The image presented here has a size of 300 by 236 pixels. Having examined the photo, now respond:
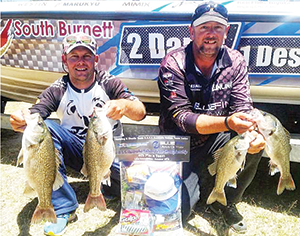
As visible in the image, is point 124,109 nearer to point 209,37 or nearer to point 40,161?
point 40,161

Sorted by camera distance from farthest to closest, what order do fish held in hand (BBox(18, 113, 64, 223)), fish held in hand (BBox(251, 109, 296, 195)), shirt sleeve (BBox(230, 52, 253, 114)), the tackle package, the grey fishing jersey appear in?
the grey fishing jersey, shirt sleeve (BBox(230, 52, 253, 114)), the tackle package, fish held in hand (BBox(251, 109, 296, 195)), fish held in hand (BBox(18, 113, 64, 223))

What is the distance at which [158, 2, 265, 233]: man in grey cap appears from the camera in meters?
2.53

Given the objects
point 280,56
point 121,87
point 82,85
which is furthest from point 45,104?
point 280,56

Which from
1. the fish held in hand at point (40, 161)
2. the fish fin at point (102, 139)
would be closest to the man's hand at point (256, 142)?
the fish fin at point (102, 139)

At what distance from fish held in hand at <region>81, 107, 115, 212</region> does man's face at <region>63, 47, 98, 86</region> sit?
694 millimetres

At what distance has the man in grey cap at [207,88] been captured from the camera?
8.30 ft

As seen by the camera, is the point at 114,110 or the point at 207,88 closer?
the point at 114,110

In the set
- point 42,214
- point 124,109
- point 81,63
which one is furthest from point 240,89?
point 42,214

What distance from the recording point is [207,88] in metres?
2.61

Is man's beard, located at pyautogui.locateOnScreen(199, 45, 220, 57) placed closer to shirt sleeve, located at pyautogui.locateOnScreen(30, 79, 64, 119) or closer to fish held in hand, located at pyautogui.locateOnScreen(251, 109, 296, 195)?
fish held in hand, located at pyautogui.locateOnScreen(251, 109, 296, 195)

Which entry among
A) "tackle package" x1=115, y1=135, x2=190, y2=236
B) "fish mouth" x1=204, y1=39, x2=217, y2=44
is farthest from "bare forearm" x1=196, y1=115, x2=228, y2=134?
"fish mouth" x1=204, y1=39, x2=217, y2=44

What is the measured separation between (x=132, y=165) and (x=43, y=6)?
179cm

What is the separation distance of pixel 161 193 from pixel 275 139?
2.91 ft

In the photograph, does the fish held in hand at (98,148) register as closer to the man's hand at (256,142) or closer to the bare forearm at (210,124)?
the bare forearm at (210,124)
